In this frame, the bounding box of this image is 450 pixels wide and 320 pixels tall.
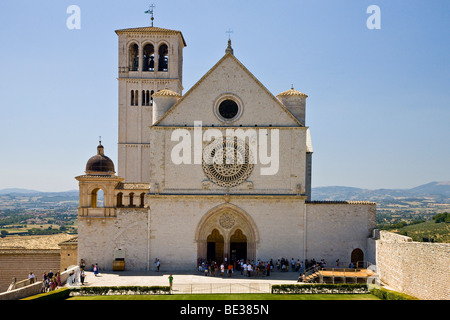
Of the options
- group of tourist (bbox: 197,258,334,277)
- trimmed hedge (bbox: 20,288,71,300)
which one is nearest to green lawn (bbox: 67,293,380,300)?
trimmed hedge (bbox: 20,288,71,300)

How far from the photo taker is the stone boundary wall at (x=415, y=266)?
23.9m

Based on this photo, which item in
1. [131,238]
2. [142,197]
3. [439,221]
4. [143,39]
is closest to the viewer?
[131,238]

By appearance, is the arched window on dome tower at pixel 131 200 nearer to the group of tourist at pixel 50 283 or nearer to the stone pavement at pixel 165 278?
the stone pavement at pixel 165 278

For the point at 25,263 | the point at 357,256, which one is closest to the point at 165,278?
the point at 25,263

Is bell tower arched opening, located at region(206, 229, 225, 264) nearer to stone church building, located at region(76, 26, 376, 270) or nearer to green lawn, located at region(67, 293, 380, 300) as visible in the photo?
stone church building, located at region(76, 26, 376, 270)

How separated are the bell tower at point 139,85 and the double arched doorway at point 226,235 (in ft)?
42.7

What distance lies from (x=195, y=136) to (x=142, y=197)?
21.6ft

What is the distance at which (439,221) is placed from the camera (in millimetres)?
97562

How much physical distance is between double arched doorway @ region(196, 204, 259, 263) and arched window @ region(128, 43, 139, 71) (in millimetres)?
19175

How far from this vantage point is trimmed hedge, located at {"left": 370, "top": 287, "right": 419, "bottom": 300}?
25138mm

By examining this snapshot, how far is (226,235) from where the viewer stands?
36938mm

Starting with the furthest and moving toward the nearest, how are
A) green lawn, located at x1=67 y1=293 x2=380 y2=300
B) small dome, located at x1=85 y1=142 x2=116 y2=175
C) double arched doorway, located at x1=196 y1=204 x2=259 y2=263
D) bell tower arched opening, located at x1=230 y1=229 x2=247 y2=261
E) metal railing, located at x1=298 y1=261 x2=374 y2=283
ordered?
bell tower arched opening, located at x1=230 y1=229 x2=247 y2=261 → small dome, located at x1=85 y1=142 x2=116 y2=175 → double arched doorway, located at x1=196 y1=204 x2=259 y2=263 → metal railing, located at x1=298 y1=261 x2=374 y2=283 → green lawn, located at x1=67 y1=293 x2=380 y2=300
